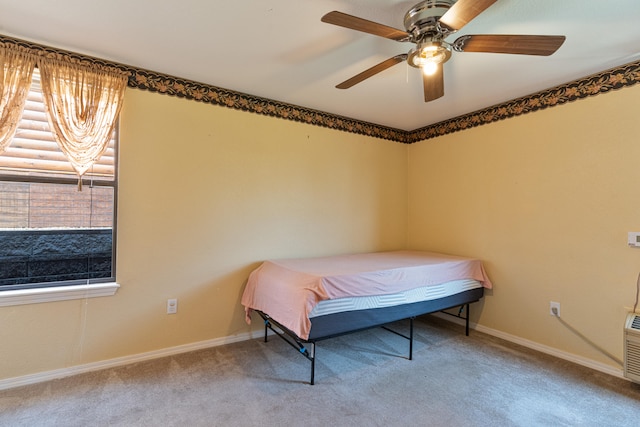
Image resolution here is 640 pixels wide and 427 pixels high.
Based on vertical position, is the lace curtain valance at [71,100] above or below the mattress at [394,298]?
above

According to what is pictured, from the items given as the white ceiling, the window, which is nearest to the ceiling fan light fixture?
the white ceiling

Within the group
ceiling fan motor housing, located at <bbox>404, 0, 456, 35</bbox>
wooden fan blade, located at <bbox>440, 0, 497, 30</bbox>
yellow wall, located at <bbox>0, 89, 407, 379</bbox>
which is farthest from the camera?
yellow wall, located at <bbox>0, 89, 407, 379</bbox>

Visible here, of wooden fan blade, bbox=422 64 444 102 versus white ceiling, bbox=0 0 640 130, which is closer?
white ceiling, bbox=0 0 640 130

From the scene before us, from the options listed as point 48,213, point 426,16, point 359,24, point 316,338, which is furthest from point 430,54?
point 48,213

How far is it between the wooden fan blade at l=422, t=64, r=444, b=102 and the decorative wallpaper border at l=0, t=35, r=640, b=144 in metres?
1.37

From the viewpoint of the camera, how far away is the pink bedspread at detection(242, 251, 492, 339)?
2040mm

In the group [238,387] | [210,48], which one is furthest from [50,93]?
[238,387]

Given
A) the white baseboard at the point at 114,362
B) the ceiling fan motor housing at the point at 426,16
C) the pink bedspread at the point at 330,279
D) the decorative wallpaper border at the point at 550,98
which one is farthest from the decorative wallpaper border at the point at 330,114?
the white baseboard at the point at 114,362

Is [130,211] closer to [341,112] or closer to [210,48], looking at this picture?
[210,48]

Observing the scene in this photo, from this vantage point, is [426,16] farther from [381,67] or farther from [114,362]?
[114,362]

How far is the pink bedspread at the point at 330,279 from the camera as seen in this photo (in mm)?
2040

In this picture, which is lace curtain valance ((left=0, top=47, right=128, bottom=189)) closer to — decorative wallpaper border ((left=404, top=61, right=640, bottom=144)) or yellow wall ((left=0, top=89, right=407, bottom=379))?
yellow wall ((left=0, top=89, right=407, bottom=379))

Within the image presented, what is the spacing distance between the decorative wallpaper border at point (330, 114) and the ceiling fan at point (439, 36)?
4.21 ft

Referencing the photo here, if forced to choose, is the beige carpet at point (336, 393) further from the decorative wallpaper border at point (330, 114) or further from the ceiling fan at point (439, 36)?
the decorative wallpaper border at point (330, 114)
